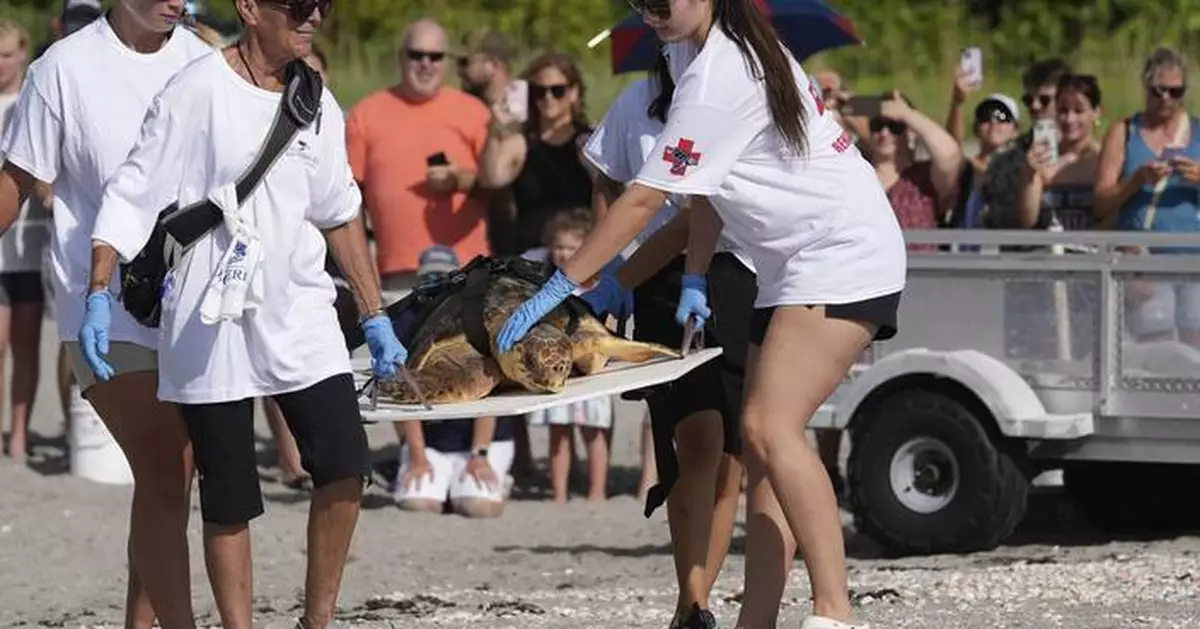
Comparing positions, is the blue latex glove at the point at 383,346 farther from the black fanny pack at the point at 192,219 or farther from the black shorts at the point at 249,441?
the black fanny pack at the point at 192,219

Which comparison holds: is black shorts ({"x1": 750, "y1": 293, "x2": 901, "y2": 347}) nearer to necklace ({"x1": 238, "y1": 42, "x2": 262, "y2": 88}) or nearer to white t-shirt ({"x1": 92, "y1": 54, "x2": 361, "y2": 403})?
white t-shirt ({"x1": 92, "y1": 54, "x2": 361, "y2": 403})

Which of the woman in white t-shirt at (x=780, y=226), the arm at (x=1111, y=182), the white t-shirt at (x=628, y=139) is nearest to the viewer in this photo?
the woman in white t-shirt at (x=780, y=226)

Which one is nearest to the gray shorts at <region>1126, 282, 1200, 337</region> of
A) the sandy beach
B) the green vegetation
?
the sandy beach

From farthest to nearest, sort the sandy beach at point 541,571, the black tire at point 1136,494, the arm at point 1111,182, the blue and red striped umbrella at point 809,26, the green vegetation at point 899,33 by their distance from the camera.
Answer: the green vegetation at point 899,33, the blue and red striped umbrella at point 809,26, the black tire at point 1136,494, the arm at point 1111,182, the sandy beach at point 541,571

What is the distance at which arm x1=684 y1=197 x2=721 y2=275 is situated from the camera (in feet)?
23.2

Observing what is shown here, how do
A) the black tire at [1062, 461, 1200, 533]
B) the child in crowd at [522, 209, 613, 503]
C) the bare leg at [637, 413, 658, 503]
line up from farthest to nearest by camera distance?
the bare leg at [637, 413, 658, 503]
the child in crowd at [522, 209, 613, 503]
the black tire at [1062, 461, 1200, 533]

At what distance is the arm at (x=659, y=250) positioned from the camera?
24.3 feet

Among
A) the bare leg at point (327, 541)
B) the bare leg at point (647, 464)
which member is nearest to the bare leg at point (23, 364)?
the bare leg at point (647, 464)

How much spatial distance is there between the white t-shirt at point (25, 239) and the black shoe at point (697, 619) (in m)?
6.01

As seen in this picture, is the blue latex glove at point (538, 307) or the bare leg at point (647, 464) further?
the bare leg at point (647, 464)

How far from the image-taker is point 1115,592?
8523 millimetres

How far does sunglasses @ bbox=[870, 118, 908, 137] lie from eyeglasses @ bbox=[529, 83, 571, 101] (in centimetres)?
147

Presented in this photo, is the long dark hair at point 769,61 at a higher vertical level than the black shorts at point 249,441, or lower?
higher

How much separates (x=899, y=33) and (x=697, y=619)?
52.6 ft
